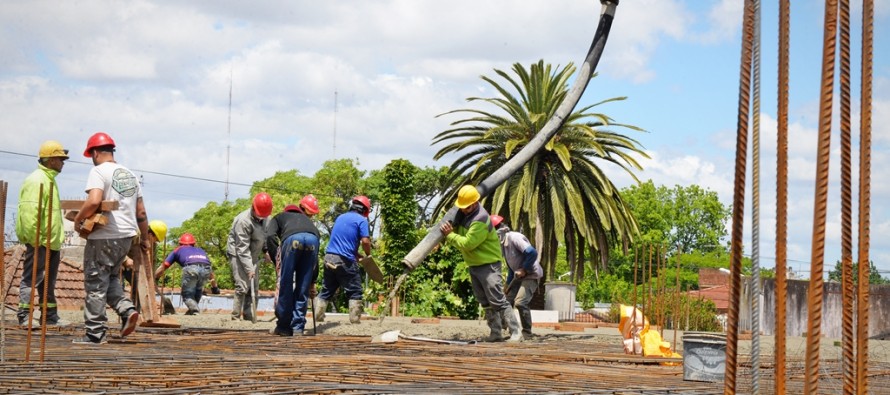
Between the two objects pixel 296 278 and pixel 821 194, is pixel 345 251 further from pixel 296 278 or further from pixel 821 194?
pixel 821 194

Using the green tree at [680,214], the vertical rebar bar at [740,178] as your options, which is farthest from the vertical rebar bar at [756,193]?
the green tree at [680,214]

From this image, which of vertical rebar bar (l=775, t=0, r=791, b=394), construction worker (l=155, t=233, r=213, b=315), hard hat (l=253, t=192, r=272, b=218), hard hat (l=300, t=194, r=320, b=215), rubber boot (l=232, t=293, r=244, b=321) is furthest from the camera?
construction worker (l=155, t=233, r=213, b=315)

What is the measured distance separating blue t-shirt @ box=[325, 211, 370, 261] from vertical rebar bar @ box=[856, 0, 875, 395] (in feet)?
28.9

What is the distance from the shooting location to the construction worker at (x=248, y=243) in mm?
13492

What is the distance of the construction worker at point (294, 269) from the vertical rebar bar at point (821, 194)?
24.2ft

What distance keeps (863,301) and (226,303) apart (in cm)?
3093

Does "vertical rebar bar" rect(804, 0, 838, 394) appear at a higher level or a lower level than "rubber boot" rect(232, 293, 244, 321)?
higher

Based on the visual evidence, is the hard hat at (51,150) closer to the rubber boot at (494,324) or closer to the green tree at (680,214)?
the rubber boot at (494,324)

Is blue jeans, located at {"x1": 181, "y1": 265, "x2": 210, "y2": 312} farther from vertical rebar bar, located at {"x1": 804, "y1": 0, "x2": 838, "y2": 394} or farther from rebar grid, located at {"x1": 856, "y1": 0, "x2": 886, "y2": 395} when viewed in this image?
vertical rebar bar, located at {"x1": 804, "y1": 0, "x2": 838, "y2": 394}

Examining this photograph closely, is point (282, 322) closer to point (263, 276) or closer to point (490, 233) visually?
point (490, 233)

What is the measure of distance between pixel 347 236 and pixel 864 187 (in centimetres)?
900

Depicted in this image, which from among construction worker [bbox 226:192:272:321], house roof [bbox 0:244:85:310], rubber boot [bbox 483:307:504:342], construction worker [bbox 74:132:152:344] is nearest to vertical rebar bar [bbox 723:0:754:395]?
construction worker [bbox 74:132:152:344]

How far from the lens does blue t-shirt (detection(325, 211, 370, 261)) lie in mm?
12664

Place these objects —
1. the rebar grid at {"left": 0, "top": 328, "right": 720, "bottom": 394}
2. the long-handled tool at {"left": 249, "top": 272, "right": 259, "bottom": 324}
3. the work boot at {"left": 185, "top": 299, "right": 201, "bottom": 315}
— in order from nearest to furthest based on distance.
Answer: the rebar grid at {"left": 0, "top": 328, "right": 720, "bottom": 394}
the long-handled tool at {"left": 249, "top": 272, "right": 259, "bottom": 324}
the work boot at {"left": 185, "top": 299, "right": 201, "bottom": 315}
